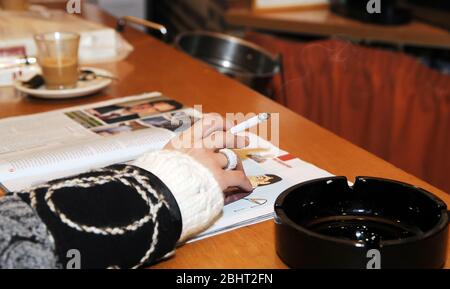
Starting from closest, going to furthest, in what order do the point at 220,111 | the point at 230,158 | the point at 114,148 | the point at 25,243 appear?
the point at 25,243
the point at 230,158
the point at 114,148
the point at 220,111

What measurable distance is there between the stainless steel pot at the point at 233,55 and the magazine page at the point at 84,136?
483 millimetres

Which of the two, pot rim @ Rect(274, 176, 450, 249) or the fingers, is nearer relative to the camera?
pot rim @ Rect(274, 176, 450, 249)

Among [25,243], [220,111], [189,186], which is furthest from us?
[220,111]

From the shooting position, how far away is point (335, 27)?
2615 millimetres

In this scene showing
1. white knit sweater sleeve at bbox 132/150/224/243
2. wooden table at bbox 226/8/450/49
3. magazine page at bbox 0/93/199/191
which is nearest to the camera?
white knit sweater sleeve at bbox 132/150/224/243

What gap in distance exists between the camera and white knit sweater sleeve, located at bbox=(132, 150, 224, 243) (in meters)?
0.74

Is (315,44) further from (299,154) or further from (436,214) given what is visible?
(436,214)

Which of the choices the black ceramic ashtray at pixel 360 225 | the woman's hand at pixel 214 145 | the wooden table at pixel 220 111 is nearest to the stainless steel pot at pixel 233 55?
the wooden table at pixel 220 111

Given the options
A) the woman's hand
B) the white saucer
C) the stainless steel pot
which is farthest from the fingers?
the stainless steel pot

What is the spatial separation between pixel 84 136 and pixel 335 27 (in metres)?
1.73

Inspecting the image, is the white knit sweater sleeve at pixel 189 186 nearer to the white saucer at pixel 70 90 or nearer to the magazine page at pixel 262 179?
the magazine page at pixel 262 179

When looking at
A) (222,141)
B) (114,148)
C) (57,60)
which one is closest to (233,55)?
(57,60)

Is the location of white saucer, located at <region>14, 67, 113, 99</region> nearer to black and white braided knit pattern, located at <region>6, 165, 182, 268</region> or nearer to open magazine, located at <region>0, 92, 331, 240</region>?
open magazine, located at <region>0, 92, 331, 240</region>

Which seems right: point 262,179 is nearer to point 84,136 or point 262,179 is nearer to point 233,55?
point 84,136
